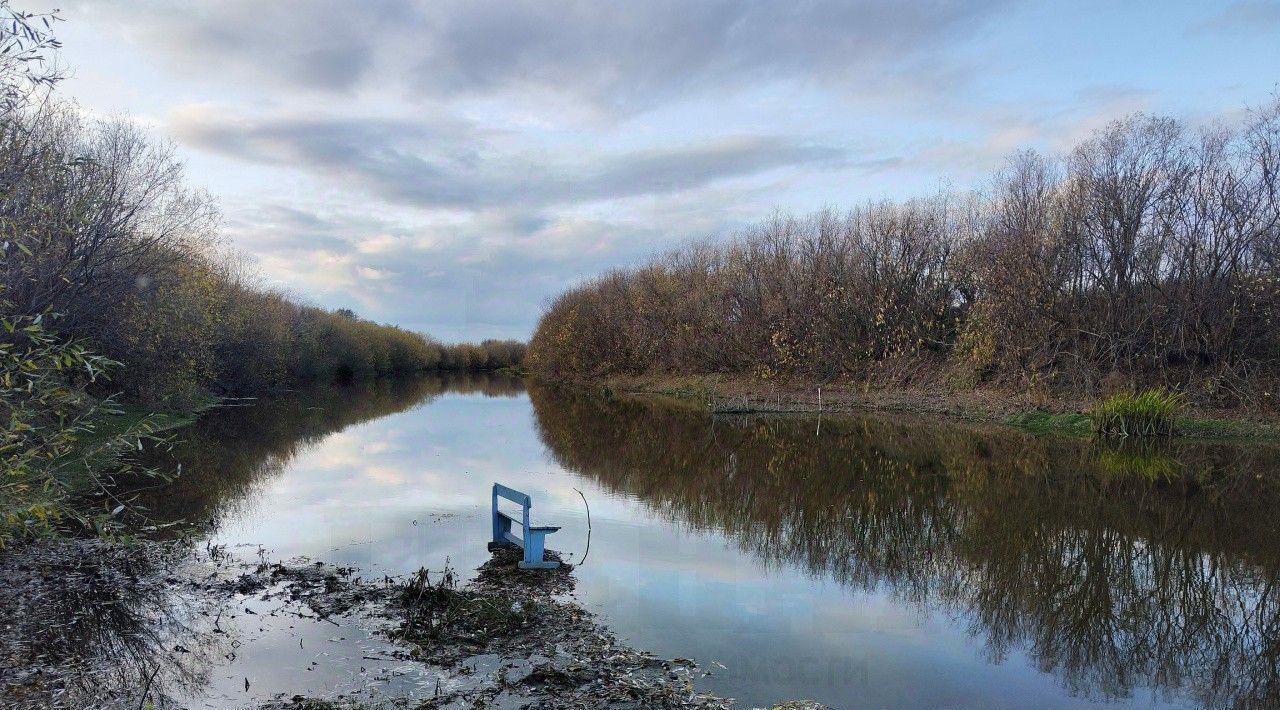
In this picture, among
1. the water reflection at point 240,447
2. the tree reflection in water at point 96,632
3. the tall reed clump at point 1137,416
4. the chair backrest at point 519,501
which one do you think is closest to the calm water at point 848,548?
the water reflection at point 240,447

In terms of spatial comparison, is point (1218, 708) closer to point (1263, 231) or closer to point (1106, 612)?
point (1106, 612)

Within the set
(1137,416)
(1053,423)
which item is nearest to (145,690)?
(1137,416)

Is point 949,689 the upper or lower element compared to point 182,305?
lower

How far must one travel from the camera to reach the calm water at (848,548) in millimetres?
7031

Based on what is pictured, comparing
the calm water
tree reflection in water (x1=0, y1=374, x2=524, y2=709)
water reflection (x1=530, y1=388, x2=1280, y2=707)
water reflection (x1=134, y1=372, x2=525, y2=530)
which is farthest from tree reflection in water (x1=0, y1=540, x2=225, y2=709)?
water reflection (x1=530, y1=388, x2=1280, y2=707)

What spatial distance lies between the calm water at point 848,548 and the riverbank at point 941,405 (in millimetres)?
2473

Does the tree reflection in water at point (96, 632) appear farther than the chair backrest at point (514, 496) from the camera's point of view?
No

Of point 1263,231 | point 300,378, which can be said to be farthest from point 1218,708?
point 300,378

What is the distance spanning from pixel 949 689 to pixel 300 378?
70174 millimetres

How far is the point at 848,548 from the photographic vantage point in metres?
11.3

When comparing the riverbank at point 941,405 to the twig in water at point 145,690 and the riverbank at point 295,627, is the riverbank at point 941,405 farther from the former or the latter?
the twig in water at point 145,690

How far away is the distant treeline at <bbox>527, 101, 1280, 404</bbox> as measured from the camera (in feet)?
84.8

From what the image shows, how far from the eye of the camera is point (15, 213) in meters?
12.8

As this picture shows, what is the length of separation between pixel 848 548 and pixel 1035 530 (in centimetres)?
331
